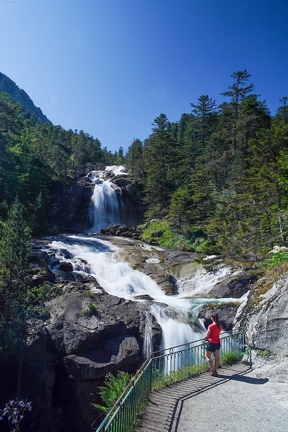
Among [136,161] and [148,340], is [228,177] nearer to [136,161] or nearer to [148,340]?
[136,161]

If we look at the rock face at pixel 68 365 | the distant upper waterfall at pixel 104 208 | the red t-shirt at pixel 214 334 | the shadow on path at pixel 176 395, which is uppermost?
the distant upper waterfall at pixel 104 208

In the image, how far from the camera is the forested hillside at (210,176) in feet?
75.4

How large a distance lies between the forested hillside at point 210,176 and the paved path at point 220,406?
13351mm

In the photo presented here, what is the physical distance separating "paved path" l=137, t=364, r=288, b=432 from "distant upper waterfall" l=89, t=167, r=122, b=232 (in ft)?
136

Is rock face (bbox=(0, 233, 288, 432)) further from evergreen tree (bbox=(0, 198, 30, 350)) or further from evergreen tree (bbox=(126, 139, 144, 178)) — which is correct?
evergreen tree (bbox=(126, 139, 144, 178))

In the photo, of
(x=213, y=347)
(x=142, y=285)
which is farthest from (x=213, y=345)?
(x=142, y=285)

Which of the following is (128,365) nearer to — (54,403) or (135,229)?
(54,403)

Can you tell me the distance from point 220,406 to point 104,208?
45872 mm

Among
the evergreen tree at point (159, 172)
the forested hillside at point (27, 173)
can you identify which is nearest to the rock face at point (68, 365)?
the forested hillside at point (27, 173)

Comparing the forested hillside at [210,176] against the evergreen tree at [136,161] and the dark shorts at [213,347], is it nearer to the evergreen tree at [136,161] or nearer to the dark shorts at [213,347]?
the evergreen tree at [136,161]

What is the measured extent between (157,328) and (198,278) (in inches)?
331

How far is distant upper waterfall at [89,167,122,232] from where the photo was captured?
2016 inches

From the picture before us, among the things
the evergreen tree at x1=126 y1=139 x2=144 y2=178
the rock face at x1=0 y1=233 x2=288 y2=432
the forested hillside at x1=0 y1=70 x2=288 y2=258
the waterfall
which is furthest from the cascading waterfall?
the evergreen tree at x1=126 y1=139 x2=144 y2=178

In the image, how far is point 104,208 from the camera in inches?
2068
